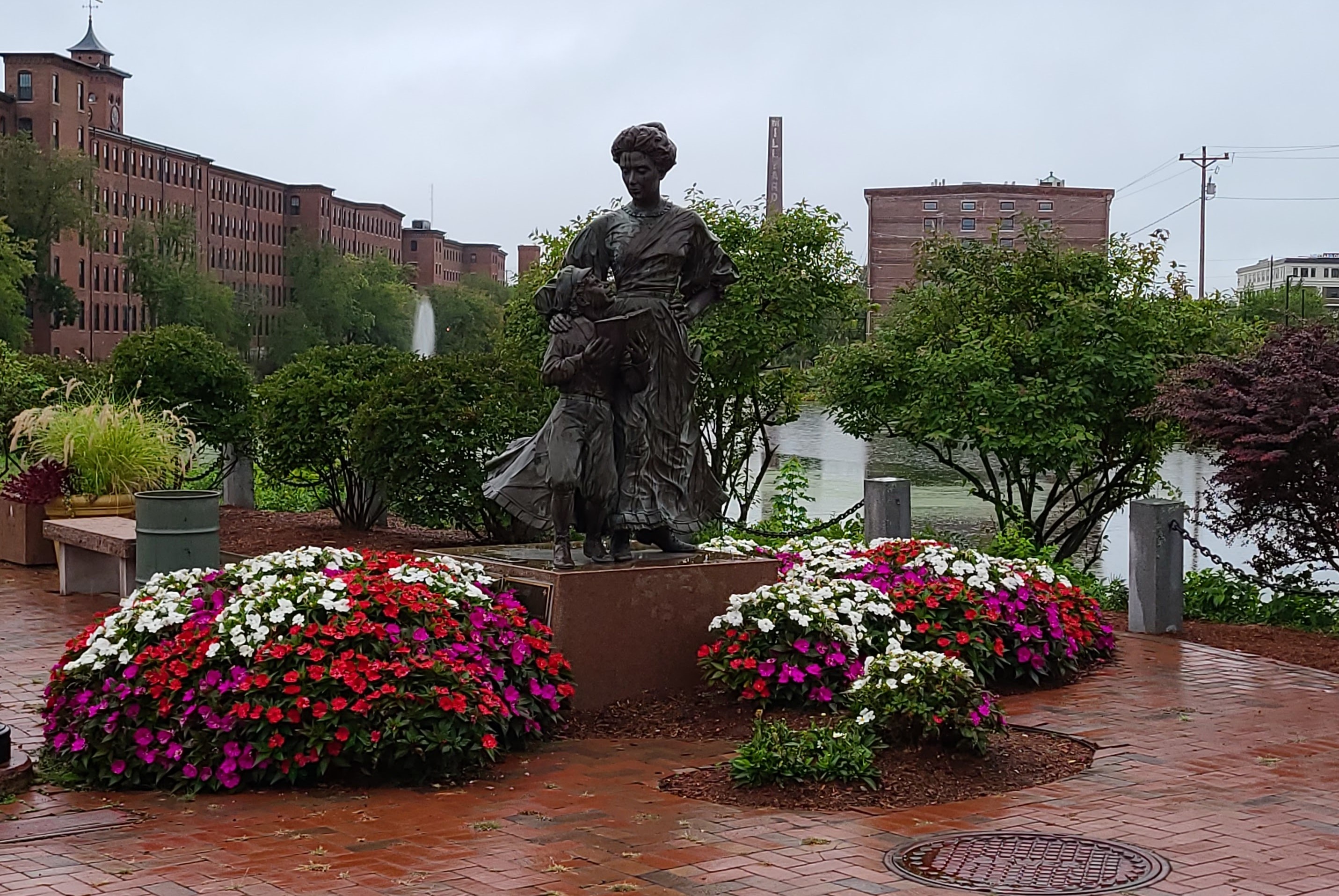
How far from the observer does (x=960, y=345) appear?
48.8 feet

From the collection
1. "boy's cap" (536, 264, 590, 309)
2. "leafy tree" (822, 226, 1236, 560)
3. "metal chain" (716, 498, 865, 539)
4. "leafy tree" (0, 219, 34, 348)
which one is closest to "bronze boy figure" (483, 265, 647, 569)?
"boy's cap" (536, 264, 590, 309)

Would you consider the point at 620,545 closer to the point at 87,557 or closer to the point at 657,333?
the point at 657,333

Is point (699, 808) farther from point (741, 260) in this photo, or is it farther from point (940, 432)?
point (741, 260)

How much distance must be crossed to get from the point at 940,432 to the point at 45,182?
212ft

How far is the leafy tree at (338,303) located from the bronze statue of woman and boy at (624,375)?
3348 inches

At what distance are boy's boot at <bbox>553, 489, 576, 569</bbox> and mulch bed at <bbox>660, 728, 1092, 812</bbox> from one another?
5.91 ft

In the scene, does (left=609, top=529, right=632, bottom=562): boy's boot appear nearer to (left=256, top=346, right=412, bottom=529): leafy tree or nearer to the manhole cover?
the manhole cover

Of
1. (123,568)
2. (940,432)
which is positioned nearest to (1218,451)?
(940,432)

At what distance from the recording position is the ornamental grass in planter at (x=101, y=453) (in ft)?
47.3

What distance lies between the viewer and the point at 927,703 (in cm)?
687

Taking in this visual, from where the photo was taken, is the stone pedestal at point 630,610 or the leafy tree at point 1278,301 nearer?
the stone pedestal at point 630,610

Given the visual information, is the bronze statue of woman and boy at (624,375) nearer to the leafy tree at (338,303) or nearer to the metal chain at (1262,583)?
the metal chain at (1262,583)

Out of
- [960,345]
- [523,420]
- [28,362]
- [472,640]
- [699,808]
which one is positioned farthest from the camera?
[28,362]

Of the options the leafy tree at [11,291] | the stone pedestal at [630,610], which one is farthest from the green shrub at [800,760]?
the leafy tree at [11,291]
